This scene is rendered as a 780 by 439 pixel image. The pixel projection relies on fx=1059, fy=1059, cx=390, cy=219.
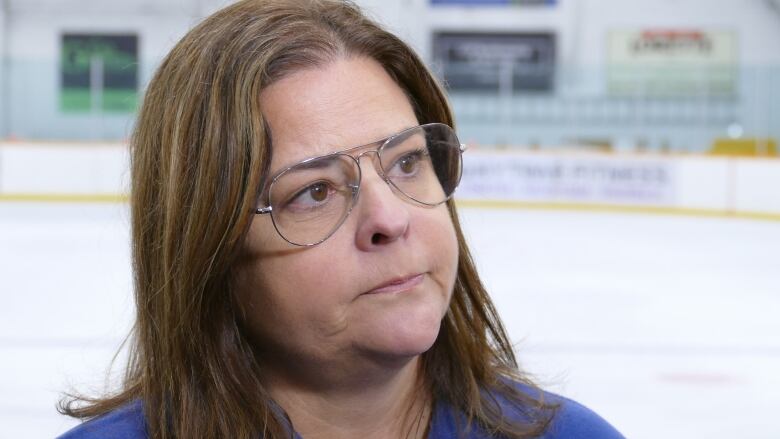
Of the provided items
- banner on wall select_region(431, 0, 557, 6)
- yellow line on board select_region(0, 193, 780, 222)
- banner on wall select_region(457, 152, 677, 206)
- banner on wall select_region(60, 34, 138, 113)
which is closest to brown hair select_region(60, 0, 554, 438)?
banner on wall select_region(60, 34, 138, 113)

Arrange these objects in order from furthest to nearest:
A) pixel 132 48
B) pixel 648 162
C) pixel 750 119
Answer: pixel 132 48, pixel 750 119, pixel 648 162

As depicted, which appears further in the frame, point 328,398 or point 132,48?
point 132,48

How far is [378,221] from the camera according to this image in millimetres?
1038

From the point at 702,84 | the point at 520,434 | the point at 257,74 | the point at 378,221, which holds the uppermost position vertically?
the point at 702,84

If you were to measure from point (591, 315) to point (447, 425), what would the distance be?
180 inches

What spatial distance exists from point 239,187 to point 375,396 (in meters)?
0.28

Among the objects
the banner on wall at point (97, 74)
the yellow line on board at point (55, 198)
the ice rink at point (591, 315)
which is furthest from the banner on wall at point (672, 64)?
the yellow line on board at point (55, 198)

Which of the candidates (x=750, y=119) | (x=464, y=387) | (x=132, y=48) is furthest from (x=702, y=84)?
(x=464, y=387)

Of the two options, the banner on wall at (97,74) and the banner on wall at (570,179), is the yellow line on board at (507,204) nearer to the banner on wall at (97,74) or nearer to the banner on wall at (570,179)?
the banner on wall at (570,179)

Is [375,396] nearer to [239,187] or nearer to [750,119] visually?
[239,187]

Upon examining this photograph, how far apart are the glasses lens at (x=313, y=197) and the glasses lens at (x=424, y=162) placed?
47mm

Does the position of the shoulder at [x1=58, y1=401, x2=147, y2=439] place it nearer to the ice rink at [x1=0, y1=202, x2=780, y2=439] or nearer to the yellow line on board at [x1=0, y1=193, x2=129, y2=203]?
the ice rink at [x1=0, y1=202, x2=780, y2=439]

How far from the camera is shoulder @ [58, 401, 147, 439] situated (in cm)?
105

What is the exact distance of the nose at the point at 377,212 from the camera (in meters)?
1.04
